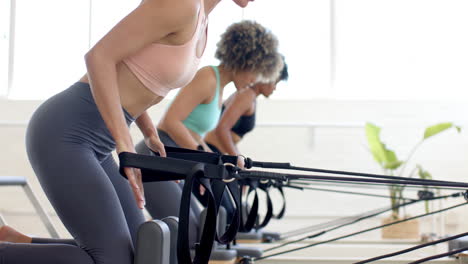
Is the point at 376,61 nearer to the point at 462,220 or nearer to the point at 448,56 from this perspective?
the point at 448,56

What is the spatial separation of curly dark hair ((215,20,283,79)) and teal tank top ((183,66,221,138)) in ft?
0.61

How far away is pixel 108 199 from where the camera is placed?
4.81 ft

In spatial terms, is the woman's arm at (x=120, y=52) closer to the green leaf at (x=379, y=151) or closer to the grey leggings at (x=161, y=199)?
the grey leggings at (x=161, y=199)

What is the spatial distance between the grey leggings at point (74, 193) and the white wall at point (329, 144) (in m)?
3.83

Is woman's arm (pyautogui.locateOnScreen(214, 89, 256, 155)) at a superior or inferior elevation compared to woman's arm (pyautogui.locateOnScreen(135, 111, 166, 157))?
superior

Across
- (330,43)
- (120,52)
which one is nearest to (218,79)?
(120,52)

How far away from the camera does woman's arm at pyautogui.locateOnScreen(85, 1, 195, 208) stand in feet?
4.51

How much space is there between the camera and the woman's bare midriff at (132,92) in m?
1.53

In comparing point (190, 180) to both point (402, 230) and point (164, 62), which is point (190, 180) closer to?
point (164, 62)

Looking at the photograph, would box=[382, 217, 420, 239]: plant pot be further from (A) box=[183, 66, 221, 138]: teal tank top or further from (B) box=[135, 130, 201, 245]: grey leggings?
(B) box=[135, 130, 201, 245]: grey leggings

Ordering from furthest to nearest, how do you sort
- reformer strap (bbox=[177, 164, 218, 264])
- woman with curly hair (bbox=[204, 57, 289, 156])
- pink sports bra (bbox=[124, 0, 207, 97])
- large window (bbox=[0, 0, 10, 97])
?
large window (bbox=[0, 0, 10, 97]), woman with curly hair (bbox=[204, 57, 289, 156]), pink sports bra (bbox=[124, 0, 207, 97]), reformer strap (bbox=[177, 164, 218, 264])

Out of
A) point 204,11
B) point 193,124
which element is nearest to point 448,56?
point 193,124

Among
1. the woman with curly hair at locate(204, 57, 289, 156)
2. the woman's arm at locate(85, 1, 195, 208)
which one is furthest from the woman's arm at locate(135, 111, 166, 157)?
the woman with curly hair at locate(204, 57, 289, 156)

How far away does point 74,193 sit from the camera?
1.44 metres
